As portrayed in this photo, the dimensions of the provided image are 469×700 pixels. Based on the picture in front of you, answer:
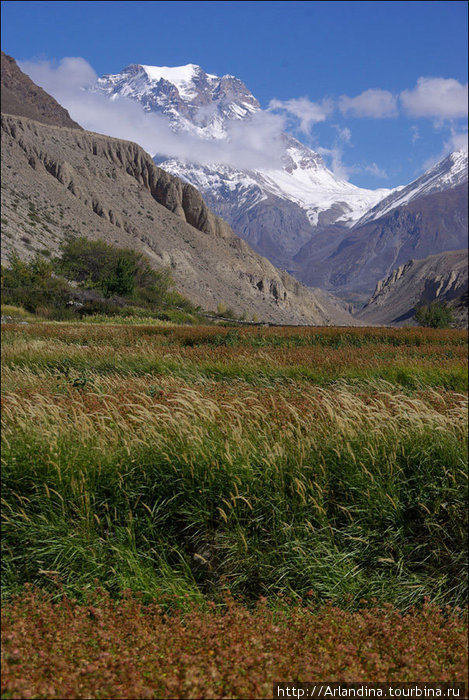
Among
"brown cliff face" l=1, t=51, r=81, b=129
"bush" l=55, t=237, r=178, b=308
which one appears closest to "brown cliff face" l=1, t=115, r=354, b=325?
"bush" l=55, t=237, r=178, b=308

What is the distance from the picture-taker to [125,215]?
3772 inches

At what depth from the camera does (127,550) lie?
3520 millimetres

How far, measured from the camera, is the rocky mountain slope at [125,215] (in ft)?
257

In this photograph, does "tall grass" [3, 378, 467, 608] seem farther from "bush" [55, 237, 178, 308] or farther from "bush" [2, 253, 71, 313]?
"bush" [55, 237, 178, 308]

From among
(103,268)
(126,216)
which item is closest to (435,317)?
(103,268)

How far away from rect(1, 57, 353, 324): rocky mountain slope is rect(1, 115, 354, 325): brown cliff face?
0.23 m

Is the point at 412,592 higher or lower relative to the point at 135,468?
lower

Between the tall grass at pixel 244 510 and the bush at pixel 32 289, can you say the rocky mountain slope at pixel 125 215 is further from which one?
the tall grass at pixel 244 510

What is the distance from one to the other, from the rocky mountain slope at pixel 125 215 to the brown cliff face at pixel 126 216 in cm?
23

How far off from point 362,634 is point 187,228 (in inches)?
4359

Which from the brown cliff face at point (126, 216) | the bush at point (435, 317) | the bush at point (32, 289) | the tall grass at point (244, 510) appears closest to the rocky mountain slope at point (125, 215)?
the brown cliff face at point (126, 216)

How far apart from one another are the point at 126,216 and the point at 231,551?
3898 inches

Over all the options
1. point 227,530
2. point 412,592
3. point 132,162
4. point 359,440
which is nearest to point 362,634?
point 412,592

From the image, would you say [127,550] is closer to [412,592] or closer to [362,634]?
[362,634]
